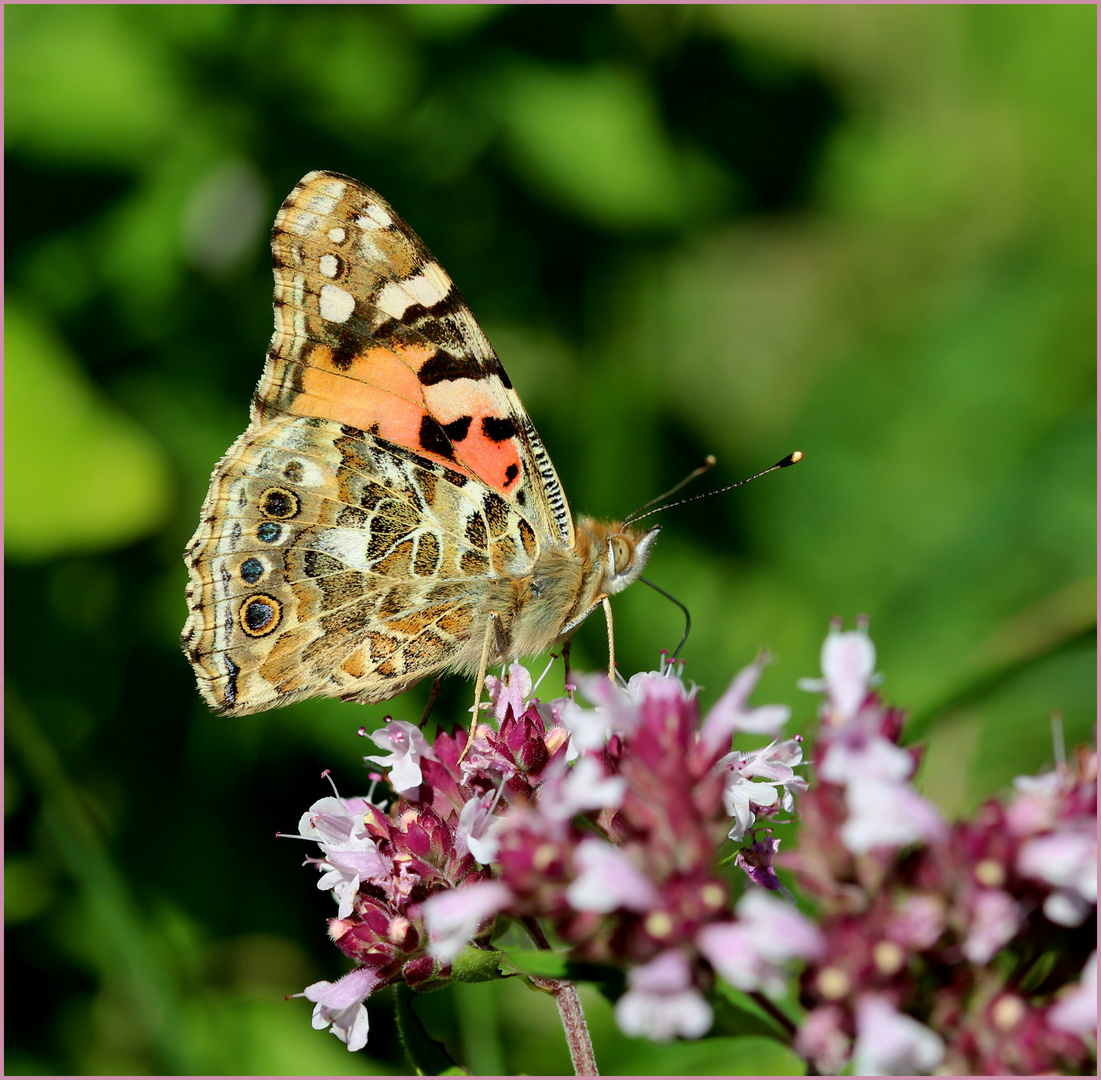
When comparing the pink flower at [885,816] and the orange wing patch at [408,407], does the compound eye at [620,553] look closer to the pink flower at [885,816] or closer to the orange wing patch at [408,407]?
the orange wing patch at [408,407]

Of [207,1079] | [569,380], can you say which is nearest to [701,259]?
[569,380]

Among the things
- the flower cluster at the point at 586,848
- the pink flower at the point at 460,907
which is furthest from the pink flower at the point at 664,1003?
the pink flower at the point at 460,907

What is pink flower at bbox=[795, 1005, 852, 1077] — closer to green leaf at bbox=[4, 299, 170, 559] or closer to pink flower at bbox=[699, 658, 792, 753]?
pink flower at bbox=[699, 658, 792, 753]

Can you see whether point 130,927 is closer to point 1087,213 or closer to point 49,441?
point 49,441

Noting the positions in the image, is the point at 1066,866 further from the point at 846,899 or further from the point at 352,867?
the point at 352,867

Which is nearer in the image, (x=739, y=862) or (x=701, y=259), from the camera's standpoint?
(x=739, y=862)

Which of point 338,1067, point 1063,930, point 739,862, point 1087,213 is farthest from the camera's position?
point 1087,213

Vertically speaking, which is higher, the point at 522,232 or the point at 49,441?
the point at 522,232

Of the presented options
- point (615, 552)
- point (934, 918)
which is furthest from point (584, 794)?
point (615, 552)
